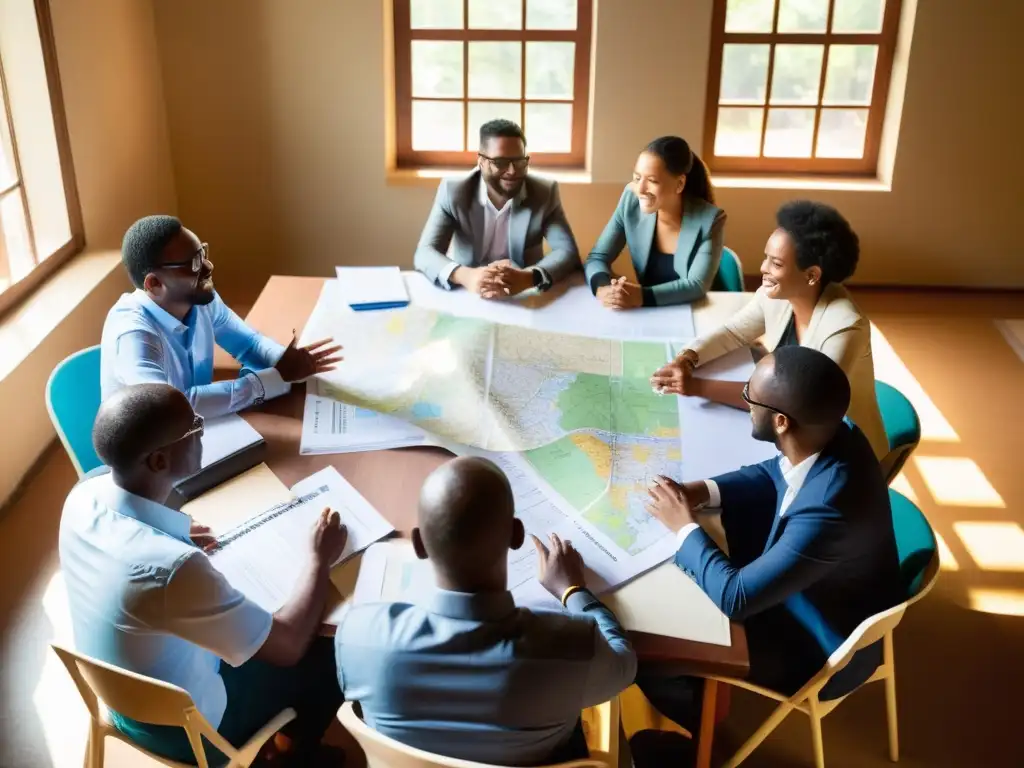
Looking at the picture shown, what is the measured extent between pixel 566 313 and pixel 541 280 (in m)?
0.25

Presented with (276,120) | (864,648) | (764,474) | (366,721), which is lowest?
(864,648)

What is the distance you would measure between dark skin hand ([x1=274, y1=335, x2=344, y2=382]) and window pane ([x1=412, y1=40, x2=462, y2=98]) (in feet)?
9.24

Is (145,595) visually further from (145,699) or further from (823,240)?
(823,240)

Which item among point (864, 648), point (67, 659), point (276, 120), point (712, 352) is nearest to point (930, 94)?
Answer: point (712, 352)

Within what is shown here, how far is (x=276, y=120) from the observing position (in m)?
5.17

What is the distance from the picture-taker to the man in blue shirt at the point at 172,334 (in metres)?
2.50

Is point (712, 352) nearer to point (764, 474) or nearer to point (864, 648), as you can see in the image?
point (764, 474)

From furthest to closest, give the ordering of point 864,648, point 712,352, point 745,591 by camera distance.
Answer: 1. point 712,352
2. point 864,648
3. point 745,591

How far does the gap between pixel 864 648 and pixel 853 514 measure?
14.3 inches

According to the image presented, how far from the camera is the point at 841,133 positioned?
5438 millimetres

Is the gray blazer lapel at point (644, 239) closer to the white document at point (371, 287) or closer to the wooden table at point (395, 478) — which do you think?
the white document at point (371, 287)

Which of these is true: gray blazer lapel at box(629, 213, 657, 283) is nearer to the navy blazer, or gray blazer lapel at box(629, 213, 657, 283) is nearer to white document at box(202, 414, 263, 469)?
the navy blazer

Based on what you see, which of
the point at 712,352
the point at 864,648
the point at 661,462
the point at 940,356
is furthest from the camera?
the point at 940,356

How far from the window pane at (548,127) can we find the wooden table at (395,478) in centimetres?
267
